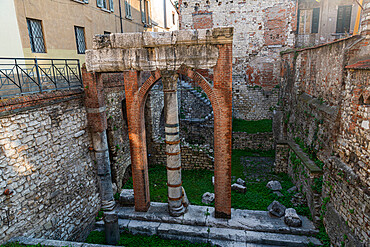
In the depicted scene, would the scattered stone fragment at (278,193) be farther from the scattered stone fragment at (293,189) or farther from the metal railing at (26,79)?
the metal railing at (26,79)

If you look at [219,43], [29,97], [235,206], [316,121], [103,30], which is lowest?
[235,206]

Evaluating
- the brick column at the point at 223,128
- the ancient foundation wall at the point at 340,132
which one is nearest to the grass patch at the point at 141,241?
the brick column at the point at 223,128

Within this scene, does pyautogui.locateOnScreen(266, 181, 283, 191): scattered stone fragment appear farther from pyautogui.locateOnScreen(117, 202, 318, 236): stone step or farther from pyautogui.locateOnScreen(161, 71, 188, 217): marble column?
pyautogui.locateOnScreen(161, 71, 188, 217): marble column

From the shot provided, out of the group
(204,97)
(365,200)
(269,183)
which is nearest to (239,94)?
(204,97)

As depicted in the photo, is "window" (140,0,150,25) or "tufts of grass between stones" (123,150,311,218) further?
"window" (140,0,150,25)

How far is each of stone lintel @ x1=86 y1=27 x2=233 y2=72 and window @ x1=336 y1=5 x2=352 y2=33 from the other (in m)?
13.9

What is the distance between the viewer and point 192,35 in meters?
6.30

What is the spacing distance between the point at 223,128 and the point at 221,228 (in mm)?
3104

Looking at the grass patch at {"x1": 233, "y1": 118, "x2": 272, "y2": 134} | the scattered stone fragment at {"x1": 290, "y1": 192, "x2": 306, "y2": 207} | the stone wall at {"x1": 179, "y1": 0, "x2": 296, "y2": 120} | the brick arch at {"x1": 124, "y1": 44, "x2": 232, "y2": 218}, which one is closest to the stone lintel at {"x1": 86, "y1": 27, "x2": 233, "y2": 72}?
the brick arch at {"x1": 124, "y1": 44, "x2": 232, "y2": 218}

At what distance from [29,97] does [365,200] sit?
7.91 metres

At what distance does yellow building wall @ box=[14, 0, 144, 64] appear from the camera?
805 centimetres

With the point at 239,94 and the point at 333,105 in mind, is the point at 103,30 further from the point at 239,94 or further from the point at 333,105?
the point at 333,105

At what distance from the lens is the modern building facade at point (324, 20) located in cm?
1524

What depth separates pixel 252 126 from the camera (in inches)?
636
